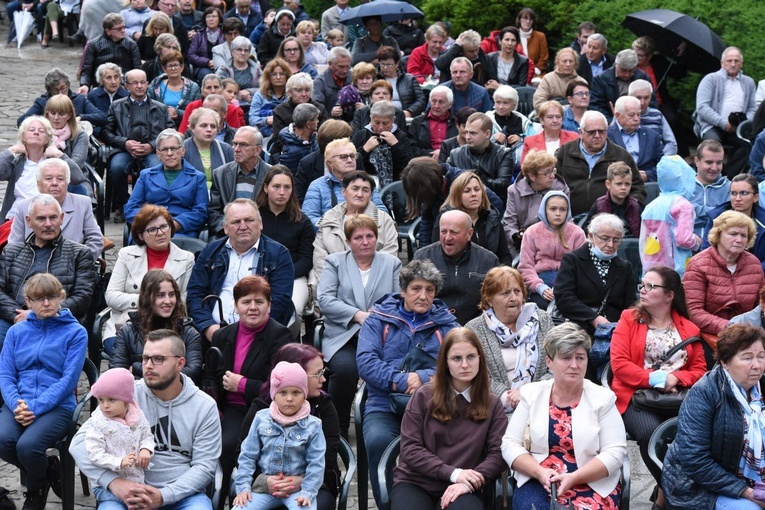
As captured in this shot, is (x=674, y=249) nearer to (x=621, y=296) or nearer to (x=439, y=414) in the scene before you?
(x=621, y=296)

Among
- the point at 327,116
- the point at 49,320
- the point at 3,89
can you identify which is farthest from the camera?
the point at 3,89

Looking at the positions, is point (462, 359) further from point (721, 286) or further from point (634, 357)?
point (721, 286)

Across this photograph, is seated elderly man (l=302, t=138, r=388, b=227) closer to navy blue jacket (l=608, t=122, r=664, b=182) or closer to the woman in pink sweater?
the woman in pink sweater

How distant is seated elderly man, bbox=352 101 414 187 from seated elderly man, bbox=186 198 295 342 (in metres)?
2.65

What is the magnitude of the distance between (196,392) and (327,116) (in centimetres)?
653

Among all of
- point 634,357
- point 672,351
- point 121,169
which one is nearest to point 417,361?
point 634,357

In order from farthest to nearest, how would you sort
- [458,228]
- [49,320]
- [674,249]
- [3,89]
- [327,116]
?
[3,89], [327,116], [674,249], [458,228], [49,320]

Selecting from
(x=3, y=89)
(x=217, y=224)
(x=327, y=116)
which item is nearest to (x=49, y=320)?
A: (x=217, y=224)

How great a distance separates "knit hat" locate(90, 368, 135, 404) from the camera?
6590mm

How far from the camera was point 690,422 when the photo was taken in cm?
658

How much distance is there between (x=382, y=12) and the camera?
15.8m

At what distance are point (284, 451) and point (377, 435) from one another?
769mm

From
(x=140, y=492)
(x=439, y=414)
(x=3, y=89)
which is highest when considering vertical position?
(x=439, y=414)

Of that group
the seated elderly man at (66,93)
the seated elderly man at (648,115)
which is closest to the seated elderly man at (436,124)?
the seated elderly man at (648,115)
